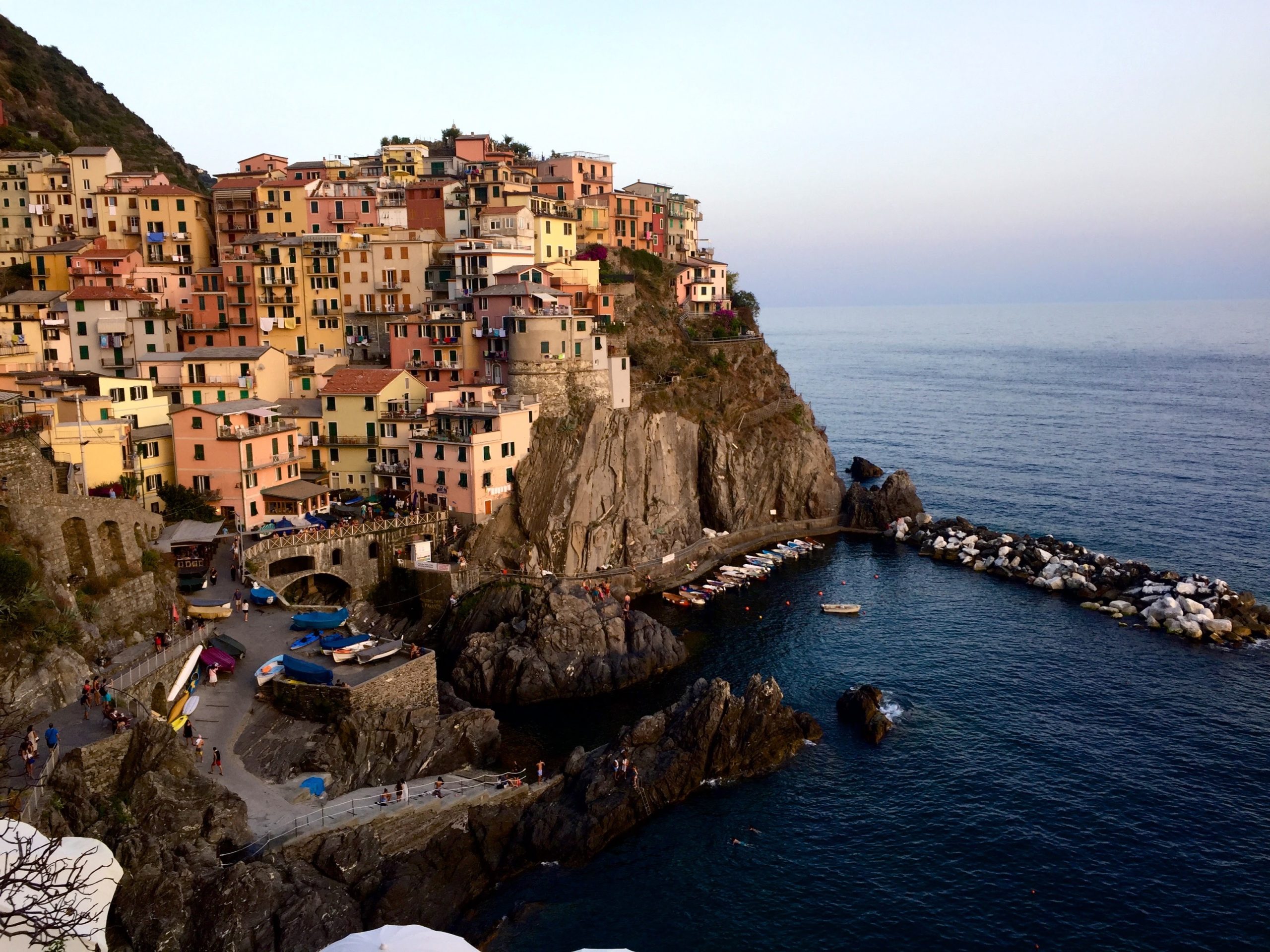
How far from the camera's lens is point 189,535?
50469 millimetres

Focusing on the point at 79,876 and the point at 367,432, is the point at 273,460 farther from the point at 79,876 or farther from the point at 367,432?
the point at 79,876

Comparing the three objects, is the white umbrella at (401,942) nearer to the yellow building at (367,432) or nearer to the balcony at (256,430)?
the balcony at (256,430)

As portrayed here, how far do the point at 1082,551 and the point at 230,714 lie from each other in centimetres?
5749

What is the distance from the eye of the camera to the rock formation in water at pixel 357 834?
28031mm

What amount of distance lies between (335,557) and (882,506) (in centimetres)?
4634

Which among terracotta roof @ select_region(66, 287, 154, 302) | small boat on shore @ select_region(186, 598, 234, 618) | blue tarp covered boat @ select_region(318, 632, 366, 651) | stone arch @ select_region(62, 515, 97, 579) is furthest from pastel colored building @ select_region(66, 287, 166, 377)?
blue tarp covered boat @ select_region(318, 632, 366, 651)

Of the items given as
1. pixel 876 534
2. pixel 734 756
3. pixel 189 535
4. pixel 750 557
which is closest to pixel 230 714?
pixel 189 535

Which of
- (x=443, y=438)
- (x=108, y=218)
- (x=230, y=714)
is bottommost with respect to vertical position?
(x=230, y=714)

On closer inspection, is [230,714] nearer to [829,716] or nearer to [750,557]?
[829,716]

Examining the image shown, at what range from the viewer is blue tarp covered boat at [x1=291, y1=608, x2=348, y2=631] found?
153ft

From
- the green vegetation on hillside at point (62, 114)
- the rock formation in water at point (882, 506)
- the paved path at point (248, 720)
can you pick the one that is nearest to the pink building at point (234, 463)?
the paved path at point (248, 720)

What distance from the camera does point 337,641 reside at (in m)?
44.5

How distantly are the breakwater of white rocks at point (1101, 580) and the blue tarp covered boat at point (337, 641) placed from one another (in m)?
45.1

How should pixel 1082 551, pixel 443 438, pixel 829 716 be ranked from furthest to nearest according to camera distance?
pixel 1082 551, pixel 443 438, pixel 829 716
